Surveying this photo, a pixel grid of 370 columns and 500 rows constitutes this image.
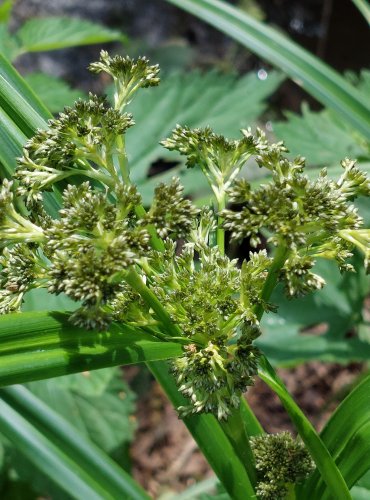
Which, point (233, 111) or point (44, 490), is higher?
point (233, 111)

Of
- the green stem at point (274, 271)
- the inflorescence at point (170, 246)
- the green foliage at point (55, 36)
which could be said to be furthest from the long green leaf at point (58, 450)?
the green foliage at point (55, 36)

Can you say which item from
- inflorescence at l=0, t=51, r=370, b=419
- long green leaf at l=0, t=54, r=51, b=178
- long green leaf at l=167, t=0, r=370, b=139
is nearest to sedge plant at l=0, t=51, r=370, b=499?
inflorescence at l=0, t=51, r=370, b=419

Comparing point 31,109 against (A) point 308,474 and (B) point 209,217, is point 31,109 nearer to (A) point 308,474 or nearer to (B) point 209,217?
(B) point 209,217

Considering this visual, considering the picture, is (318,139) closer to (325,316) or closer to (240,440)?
(325,316)

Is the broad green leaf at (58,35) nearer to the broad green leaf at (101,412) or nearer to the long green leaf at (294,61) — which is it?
the long green leaf at (294,61)

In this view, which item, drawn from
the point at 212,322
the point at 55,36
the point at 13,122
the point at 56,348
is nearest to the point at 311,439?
the point at 212,322

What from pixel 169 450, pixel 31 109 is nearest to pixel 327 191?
pixel 31 109
